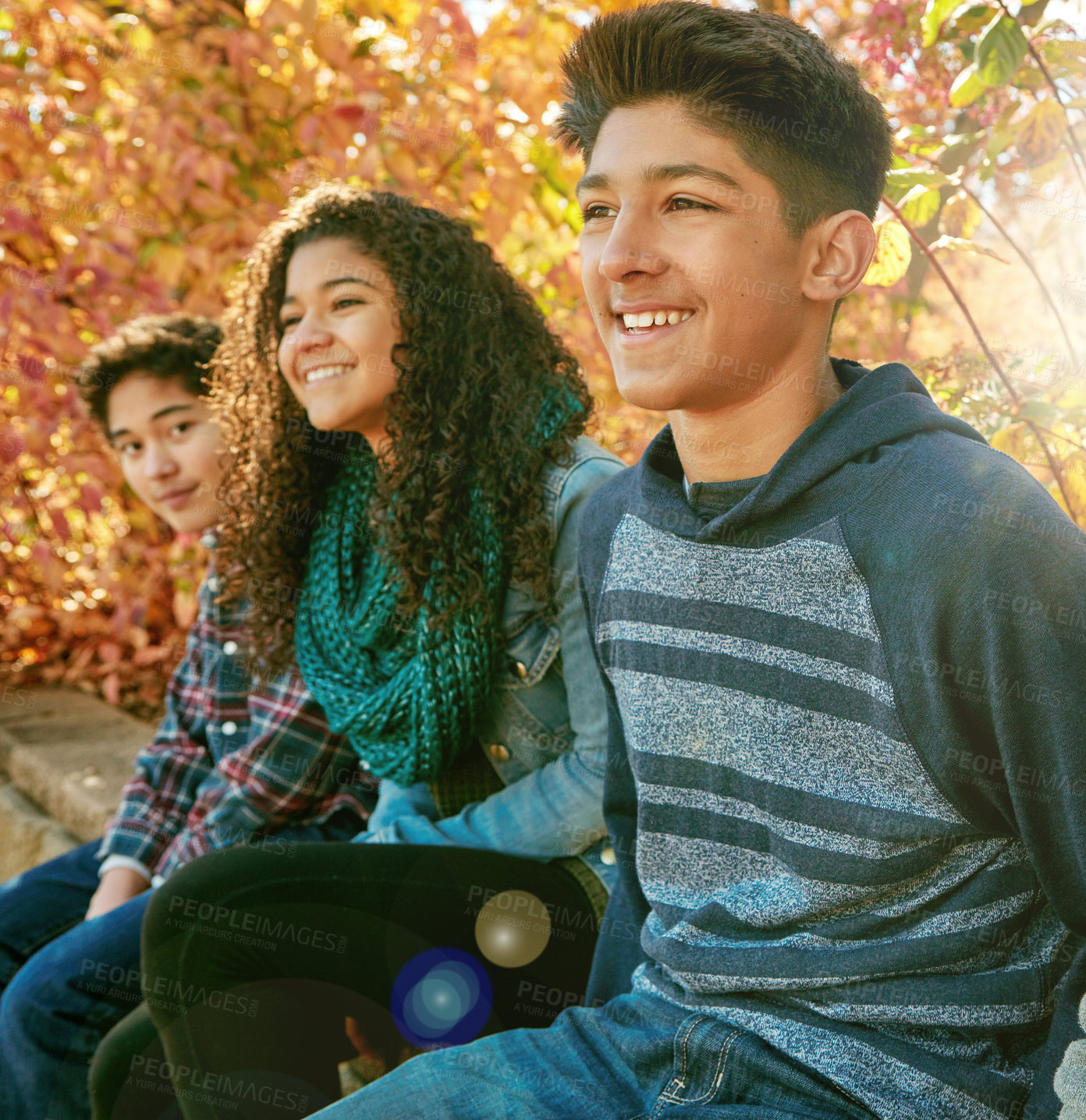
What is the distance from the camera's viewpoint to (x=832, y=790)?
121 centimetres

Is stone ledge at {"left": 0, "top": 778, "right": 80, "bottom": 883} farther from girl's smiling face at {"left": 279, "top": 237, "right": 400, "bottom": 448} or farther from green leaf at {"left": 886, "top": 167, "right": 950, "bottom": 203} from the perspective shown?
green leaf at {"left": 886, "top": 167, "right": 950, "bottom": 203}

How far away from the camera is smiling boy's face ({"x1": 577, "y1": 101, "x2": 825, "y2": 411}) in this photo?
1250 mm

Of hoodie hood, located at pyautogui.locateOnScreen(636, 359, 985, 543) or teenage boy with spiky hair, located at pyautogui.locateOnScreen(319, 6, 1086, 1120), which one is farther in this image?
hoodie hood, located at pyautogui.locateOnScreen(636, 359, 985, 543)

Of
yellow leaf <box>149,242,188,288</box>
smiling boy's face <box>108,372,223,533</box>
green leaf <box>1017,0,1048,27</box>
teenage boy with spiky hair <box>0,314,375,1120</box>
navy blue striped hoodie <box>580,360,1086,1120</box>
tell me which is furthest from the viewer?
yellow leaf <box>149,242,188,288</box>

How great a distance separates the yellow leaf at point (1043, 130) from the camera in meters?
1.64

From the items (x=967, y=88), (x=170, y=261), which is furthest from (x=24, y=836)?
(x=967, y=88)

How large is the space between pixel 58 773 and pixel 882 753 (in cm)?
307

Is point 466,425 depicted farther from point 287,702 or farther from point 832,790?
point 832,790

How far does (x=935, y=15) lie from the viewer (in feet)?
4.99

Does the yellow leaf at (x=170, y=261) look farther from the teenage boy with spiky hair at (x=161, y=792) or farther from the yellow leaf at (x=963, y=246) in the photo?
the yellow leaf at (x=963, y=246)

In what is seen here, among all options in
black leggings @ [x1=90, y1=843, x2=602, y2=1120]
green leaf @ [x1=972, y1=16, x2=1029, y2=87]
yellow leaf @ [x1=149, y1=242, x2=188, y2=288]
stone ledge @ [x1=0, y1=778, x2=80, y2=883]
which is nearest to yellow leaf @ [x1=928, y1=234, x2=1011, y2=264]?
green leaf @ [x1=972, y1=16, x2=1029, y2=87]

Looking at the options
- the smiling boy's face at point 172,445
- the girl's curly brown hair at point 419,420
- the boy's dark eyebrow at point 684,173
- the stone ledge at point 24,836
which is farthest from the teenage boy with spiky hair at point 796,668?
the stone ledge at point 24,836

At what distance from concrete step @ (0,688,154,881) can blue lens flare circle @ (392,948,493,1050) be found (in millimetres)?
1669

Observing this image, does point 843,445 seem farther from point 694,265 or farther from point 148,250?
point 148,250
